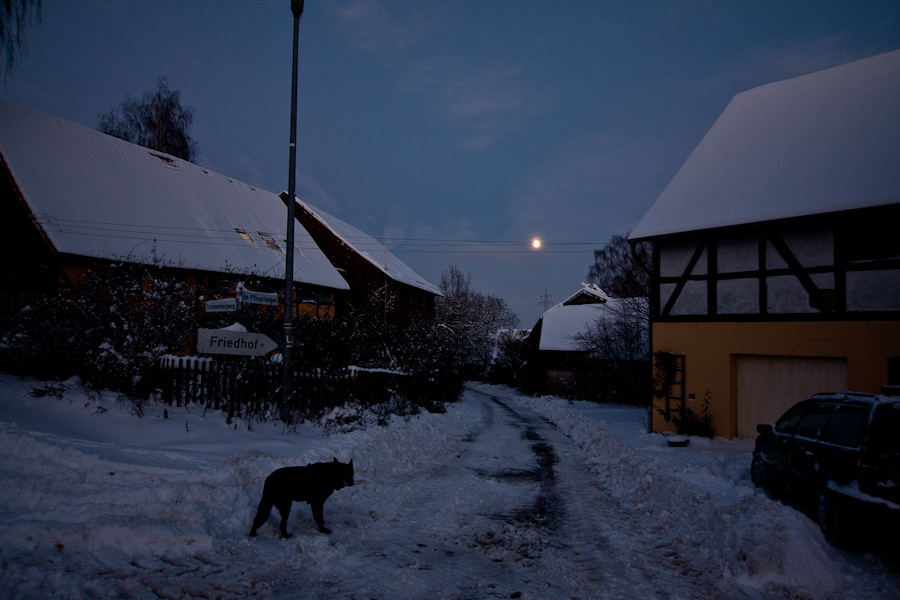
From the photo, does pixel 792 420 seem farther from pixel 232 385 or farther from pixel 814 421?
pixel 232 385

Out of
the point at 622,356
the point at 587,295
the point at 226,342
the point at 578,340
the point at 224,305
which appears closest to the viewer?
the point at 226,342

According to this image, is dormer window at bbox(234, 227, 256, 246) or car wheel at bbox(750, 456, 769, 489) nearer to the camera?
car wheel at bbox(750, 456, 769, 489)

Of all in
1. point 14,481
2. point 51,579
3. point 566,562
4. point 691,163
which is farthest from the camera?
point 691,163

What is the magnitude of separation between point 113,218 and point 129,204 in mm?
1528

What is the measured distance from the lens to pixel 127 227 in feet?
60.4

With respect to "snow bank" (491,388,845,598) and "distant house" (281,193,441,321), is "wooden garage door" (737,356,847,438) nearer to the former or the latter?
"snow bank" (491,388,845,598)

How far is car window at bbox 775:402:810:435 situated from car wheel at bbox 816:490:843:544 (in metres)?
1.56

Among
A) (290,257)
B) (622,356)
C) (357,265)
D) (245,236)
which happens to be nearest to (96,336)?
(290,257)

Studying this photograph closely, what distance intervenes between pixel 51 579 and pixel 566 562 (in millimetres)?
4388

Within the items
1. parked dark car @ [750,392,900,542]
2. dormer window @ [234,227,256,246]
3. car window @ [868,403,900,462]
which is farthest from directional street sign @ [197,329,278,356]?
dormer window @ [234,227,256,246]

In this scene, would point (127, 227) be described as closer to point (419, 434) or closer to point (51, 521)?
point (419, 434)

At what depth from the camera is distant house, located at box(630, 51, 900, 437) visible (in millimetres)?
10891

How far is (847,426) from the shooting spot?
19.8 ft

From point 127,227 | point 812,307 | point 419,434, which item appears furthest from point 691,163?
point 127,227
